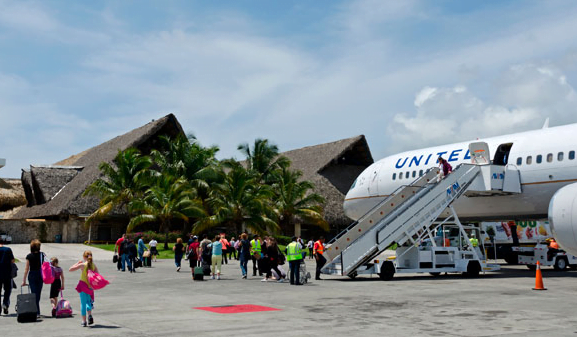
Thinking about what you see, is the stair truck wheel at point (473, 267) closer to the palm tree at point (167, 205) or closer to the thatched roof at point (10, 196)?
the palm tree at point (167, 205)

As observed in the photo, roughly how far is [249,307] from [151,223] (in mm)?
38905

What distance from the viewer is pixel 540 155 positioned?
70.0 ft

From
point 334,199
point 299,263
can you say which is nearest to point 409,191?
point 299,263

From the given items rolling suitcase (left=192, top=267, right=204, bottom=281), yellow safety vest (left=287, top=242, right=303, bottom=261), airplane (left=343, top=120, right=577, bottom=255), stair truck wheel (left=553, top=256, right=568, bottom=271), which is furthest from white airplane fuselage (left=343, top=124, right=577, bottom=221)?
rolling suitcase (left=192, top=267, right=204, bottom=281)

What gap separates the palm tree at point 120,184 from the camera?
146ft

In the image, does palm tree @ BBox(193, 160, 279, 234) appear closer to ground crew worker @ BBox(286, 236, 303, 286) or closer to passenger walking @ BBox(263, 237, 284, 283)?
passenger walking @ BBox(263, 237, 284, 283)

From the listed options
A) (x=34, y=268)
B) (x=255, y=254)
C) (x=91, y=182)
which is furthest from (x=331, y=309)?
(x=91, y=182)

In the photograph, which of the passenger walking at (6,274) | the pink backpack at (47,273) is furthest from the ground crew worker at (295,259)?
the passenger walking at (6,274)

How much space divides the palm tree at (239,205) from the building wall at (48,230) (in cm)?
1138

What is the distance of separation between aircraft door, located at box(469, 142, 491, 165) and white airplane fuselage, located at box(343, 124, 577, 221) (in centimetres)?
34

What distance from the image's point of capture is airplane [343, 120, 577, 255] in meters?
20.3

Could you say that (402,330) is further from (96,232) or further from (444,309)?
(96,232)

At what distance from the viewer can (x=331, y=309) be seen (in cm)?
1277

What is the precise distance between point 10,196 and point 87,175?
13.8 metres
